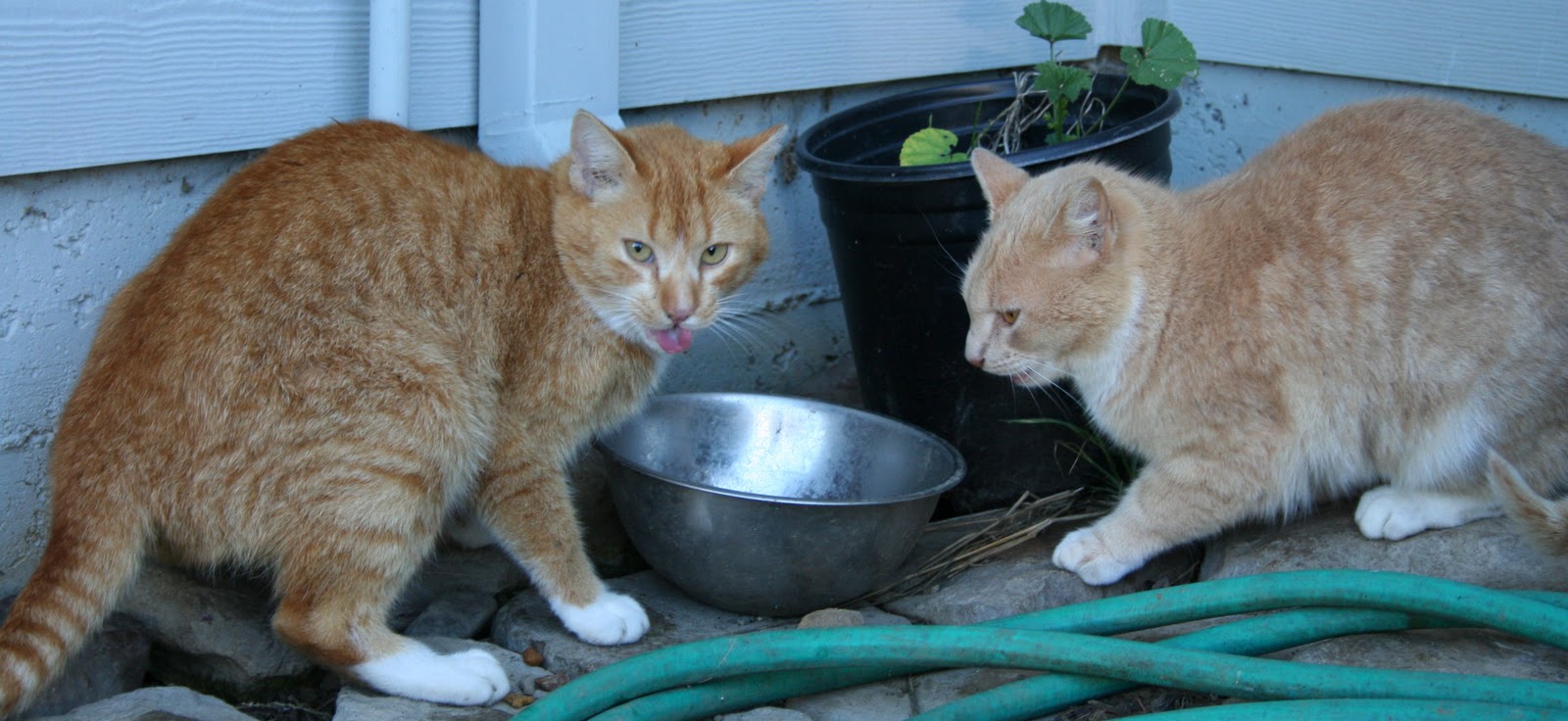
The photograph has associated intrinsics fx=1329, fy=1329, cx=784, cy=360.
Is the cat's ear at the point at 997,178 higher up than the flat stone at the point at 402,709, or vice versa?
the cat's ear at the point at 997,178

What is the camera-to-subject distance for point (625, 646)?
315cm

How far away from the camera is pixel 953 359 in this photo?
147 inches

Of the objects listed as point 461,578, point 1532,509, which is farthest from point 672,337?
point 1532,509

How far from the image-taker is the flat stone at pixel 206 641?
3.03 m

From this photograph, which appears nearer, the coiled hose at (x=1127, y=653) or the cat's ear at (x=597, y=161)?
the coiled hose at (x=1127, y=653)

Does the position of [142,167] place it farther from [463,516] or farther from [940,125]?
[940,125]

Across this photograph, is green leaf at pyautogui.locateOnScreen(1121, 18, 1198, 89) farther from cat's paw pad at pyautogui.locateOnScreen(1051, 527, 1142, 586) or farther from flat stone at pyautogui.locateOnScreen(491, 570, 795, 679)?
flat stone at pyautogui.locateOnScreen(491, 570, 795, 679)

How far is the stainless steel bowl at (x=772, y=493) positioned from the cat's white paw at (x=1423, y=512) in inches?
39.2

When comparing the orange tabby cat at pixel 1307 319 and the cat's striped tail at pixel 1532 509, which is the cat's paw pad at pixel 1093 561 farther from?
the cat's striped tail at pixel 1532 509

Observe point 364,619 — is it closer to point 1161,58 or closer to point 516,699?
point 516,699

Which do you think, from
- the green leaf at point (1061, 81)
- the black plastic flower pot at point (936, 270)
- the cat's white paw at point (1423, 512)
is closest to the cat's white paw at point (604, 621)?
the black plastic flower pot at point (936, 270)

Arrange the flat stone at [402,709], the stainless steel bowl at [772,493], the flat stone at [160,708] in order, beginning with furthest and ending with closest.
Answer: the stainless steel bowl at [772,493] → the flat stone at [402,709] → the flat stone at [160,708]

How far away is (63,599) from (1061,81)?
2.79 m

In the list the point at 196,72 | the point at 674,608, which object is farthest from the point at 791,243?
the point at 196,72
